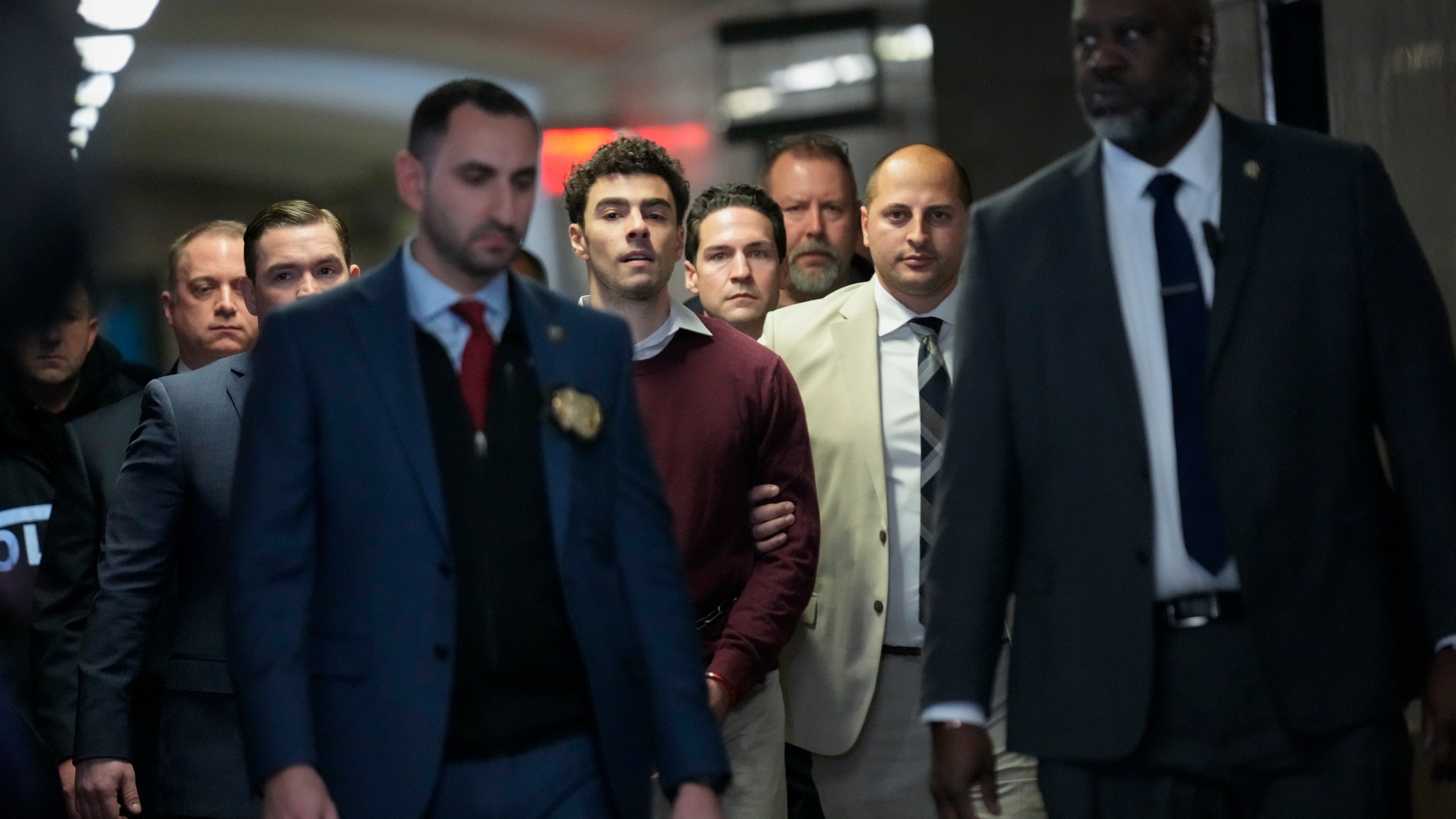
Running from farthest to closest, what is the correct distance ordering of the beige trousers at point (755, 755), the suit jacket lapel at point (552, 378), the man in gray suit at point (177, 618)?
the beige trousers at point (755, 755), the man in gray suit at point (177, 618), the suit jacket lapel at point (552, 378)

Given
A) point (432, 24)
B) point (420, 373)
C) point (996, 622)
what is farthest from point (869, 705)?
point (432, 24)

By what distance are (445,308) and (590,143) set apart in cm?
639

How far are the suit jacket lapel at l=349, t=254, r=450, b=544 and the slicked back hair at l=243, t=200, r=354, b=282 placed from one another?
1.63m

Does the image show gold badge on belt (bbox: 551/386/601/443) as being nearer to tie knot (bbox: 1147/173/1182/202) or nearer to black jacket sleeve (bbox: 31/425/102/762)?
tie knot (bbox: 1147/173/1182/202)

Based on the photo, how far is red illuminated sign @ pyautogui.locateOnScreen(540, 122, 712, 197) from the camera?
364 inches

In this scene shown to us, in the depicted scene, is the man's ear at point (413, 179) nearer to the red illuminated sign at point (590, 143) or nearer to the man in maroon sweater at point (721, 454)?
the man in maroon sweater at point (721, 454)

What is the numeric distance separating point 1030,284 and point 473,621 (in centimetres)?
101

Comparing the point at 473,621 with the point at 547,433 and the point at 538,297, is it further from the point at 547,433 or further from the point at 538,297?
the point at 538,297

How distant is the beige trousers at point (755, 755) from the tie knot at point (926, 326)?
92 cm

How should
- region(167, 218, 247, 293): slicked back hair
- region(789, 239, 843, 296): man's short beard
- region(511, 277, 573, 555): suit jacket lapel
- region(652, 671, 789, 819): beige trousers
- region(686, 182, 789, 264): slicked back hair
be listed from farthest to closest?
region(789, 239, 843, 296): man's short beard → region(686, 182, 789, 264): slicked back hair → region(167, 218, 247, 293): slicked back hair → region(652, 671, 789, 819): beige trousers → region(511, 277, 573, 555): suit jacket lapel

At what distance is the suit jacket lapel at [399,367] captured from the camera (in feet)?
9.54

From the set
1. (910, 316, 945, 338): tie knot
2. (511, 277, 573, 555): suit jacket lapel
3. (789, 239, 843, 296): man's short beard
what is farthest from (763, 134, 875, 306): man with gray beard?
(511, 277, 573, 555): suit jacket lapel

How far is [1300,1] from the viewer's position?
21.0 feet

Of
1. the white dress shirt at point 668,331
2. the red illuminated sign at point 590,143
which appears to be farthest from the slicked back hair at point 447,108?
the red illuminated sign at point 590,143
